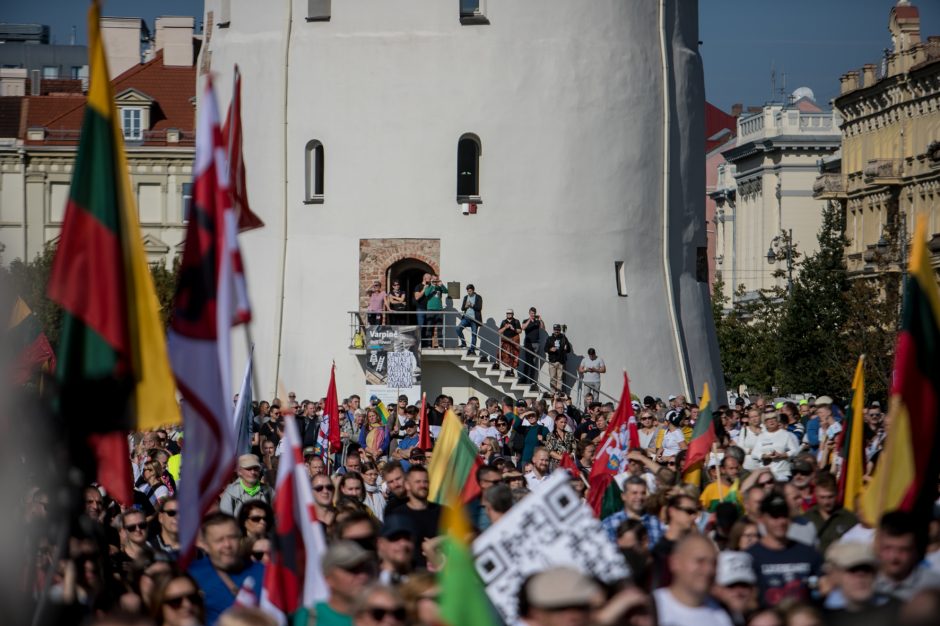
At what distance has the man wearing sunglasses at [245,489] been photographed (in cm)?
1416

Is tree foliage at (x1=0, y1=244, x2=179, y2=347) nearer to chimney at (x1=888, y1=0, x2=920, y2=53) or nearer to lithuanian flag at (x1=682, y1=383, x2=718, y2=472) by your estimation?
lithuanian flag at (x1=682, y1=383, x2=718, y2=472)

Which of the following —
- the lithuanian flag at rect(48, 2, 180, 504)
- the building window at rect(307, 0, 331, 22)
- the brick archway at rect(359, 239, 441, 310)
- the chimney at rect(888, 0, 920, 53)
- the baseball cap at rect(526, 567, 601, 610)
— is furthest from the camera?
the chimney at rect(888, 0, 920, 53)

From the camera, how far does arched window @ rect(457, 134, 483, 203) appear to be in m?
38.5

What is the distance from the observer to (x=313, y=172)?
129 feet

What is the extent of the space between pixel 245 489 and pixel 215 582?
14.5ft

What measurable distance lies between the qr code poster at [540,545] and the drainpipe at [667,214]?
102 feet

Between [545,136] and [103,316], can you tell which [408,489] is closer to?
[103,316]

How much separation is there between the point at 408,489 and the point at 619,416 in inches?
322

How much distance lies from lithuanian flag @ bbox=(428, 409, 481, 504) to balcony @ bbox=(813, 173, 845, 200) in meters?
55.3

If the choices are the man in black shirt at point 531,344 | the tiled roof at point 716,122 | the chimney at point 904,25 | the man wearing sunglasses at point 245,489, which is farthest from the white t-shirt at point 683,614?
the tiled roof at point 716,122

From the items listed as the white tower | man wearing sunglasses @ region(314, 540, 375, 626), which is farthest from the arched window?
man wearing sunglasses @ region(314, 540, 375, 626)

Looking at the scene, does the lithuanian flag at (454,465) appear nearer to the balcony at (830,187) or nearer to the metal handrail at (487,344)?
the metal handrail at (487,344)

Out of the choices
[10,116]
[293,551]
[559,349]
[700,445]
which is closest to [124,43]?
[10,116]

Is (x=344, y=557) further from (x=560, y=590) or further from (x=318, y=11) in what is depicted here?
(x=318, y=11)
